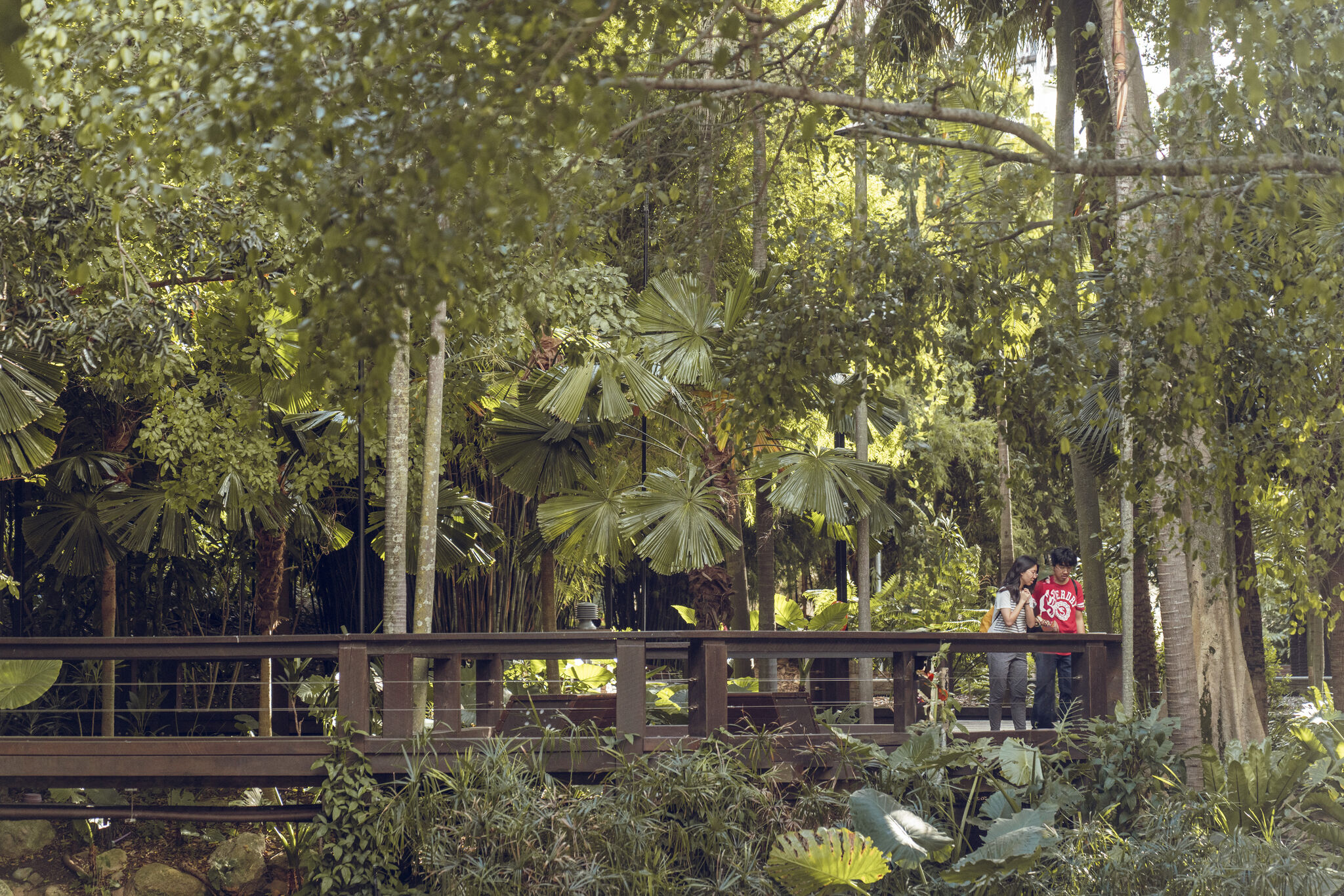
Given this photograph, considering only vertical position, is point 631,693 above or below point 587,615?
below

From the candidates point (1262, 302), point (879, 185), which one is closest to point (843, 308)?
point (1262, 302)

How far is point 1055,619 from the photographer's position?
8477mm

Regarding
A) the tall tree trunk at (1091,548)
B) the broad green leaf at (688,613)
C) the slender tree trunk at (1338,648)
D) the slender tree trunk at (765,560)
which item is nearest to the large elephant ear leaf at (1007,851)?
the tall tree trunk at (1091,548)

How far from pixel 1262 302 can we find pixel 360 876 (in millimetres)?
5441

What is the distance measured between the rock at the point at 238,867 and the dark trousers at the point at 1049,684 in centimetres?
624

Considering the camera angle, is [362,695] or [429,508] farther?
[429,508]

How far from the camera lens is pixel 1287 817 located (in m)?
6.34

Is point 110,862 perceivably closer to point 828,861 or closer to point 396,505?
point 396,505

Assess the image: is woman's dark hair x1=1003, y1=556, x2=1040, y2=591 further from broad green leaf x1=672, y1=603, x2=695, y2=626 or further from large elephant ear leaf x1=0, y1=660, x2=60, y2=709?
large elephant ear leaf x1=0, y1=660, x2=60, y2=709

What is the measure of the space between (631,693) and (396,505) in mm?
2695

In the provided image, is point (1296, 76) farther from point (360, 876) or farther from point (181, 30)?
point (360, 876)

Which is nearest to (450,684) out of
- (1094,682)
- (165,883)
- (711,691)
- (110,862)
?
(711,691)

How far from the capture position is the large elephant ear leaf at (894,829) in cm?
573

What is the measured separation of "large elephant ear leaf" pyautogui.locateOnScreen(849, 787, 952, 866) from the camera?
18.8ft
